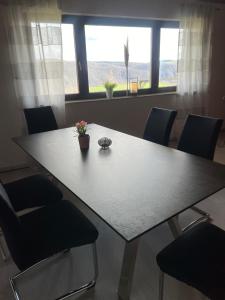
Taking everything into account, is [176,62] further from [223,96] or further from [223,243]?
[223,243]

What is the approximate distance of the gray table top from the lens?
1023 millimetres

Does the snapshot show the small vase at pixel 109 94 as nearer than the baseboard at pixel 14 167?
No

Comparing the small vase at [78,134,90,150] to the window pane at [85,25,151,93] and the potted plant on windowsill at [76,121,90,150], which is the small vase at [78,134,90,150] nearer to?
the potted plant on windowsill at [76,121,90,150]

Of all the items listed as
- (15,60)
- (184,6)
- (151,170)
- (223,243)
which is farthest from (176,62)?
(223,243)

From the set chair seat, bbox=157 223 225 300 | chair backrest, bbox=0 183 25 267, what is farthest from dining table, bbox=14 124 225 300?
chair backrest, bbox=0 183 25 267

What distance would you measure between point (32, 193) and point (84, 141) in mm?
555

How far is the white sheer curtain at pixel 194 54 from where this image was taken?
3633 mm

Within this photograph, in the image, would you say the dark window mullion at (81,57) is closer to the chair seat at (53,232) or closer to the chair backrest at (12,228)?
the chair seat at (53,232)

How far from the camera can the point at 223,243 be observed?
1.15m

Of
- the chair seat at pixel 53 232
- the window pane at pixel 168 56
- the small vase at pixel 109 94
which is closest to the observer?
the chair seat at pixel 53 232

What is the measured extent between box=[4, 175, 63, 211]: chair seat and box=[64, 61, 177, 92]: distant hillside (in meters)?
Answer: 1.98

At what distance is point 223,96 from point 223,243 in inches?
157

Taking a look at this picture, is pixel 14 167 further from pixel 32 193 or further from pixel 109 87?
pixel 109 87

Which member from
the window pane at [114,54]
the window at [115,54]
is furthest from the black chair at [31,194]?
the window pane at [114,54]
